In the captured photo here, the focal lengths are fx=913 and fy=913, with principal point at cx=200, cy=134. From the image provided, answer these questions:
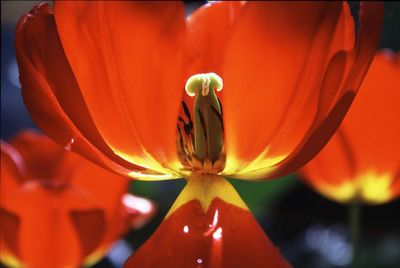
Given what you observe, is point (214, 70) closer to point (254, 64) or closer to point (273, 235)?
point (254, 64)

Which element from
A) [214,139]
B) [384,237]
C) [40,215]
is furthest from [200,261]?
[384,237]

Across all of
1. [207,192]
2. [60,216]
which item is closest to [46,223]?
[60,216]

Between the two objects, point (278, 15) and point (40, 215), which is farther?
point (40, 215)

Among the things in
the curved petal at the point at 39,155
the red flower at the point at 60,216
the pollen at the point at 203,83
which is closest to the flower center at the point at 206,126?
the pollen at the point at 203,83

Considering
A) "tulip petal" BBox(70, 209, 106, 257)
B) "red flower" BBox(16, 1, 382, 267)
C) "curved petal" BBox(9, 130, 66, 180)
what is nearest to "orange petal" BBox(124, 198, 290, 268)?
"red flower" BBox(16, 1, 382, 267)

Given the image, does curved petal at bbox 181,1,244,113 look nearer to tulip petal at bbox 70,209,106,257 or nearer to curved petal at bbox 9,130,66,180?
tulip petal at bbox 70,209,106,257

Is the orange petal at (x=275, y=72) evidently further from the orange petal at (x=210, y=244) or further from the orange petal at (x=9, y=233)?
the orange petal at (x=9, y=233)

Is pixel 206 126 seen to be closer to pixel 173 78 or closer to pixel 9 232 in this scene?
pixel 173 78
